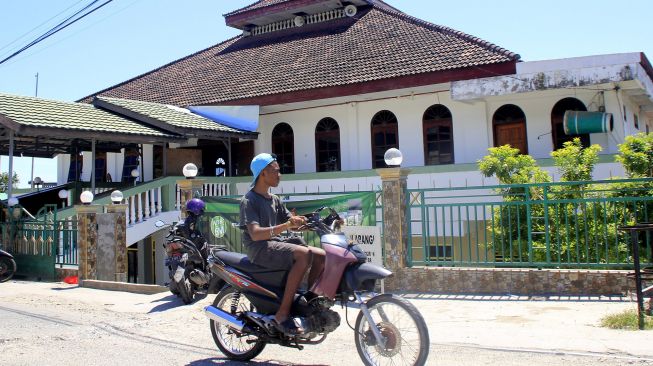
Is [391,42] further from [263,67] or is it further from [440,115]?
[263,67]

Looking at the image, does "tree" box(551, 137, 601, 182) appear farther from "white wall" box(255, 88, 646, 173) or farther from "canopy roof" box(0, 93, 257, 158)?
"canopy roof" box(0, 93, 257, 158)

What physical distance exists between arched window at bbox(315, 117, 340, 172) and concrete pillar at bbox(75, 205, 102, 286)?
26.5 ft

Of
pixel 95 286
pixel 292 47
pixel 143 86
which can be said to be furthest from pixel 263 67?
pixel 95 286

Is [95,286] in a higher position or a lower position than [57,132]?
lower

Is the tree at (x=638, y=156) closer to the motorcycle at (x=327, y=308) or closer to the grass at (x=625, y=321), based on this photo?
the grass at (x=625, y=321)

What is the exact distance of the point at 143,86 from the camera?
22891 millimetres

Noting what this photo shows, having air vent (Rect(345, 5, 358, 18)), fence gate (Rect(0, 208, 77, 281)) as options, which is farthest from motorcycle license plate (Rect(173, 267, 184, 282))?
air vent (Rect(345, 5, 358, 18))

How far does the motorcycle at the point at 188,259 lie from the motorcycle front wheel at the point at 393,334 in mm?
3958

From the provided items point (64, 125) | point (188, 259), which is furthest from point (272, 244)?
point (64, 125)

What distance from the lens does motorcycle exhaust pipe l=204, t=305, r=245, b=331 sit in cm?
505

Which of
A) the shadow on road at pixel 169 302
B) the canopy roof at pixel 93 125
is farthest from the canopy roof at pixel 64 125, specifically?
the shadow on road at pixel 169 302

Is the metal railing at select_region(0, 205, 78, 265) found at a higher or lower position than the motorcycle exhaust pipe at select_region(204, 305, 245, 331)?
higher

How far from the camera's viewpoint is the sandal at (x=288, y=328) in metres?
4.74

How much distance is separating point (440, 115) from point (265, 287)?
12.2 meters
